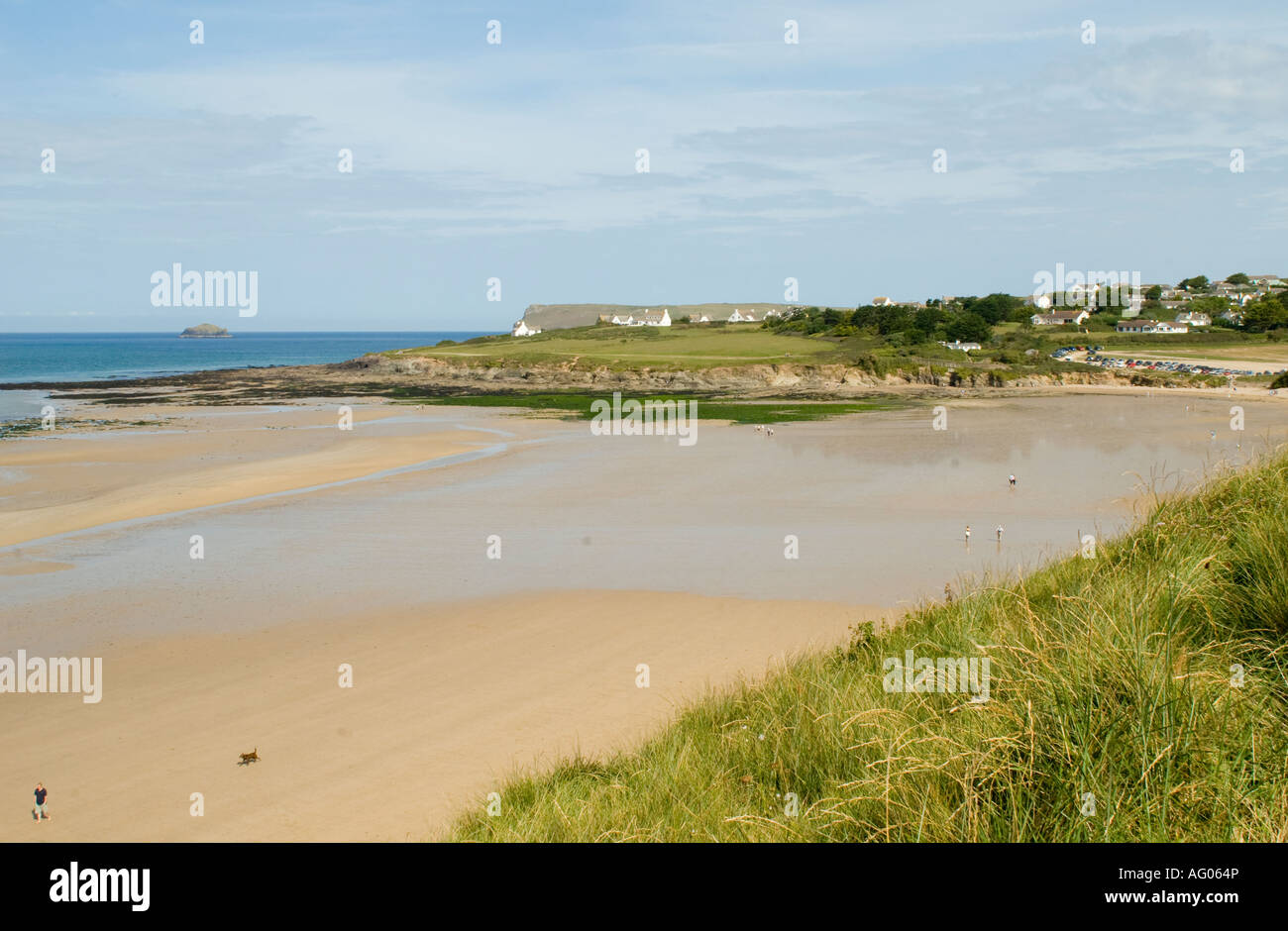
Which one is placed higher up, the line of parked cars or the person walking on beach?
the line of parked cars

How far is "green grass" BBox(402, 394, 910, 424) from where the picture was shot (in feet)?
147

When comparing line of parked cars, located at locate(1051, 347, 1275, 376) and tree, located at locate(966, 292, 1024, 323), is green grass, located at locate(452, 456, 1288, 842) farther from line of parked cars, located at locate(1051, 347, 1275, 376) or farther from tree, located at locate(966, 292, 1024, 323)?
tree, located at locate(966, 292, 1024, 323)

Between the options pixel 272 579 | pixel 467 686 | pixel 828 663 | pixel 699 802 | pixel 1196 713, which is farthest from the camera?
pixel 272 579

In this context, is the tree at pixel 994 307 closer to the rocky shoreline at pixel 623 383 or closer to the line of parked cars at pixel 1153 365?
the line of parked cars at pixel 1153 365

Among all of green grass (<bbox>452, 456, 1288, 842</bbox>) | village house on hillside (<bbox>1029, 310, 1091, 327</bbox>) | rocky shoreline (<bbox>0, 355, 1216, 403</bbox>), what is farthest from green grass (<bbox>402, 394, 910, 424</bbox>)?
village house on hillside (<bbox>1029, 310, 1091, 327</bbox>)

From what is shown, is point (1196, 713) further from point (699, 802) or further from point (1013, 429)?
point (1013, 429)

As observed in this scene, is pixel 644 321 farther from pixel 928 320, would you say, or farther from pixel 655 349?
pixel 928 320

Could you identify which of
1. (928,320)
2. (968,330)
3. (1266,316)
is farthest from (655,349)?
(1266,316)

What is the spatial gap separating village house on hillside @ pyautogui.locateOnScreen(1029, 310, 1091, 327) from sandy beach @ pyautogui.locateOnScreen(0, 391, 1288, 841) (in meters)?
72.3

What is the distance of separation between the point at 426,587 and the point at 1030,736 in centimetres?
1292

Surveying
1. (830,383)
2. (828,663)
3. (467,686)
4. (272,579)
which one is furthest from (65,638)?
(830,383)

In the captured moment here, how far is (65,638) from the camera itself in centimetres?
1310

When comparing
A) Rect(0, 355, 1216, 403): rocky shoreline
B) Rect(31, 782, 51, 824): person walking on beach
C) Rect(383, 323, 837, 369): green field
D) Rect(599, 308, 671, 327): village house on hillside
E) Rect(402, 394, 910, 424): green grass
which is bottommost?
Rect(31, 782, 51, 824): person walking on beach

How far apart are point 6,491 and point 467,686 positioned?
66.8 feet
